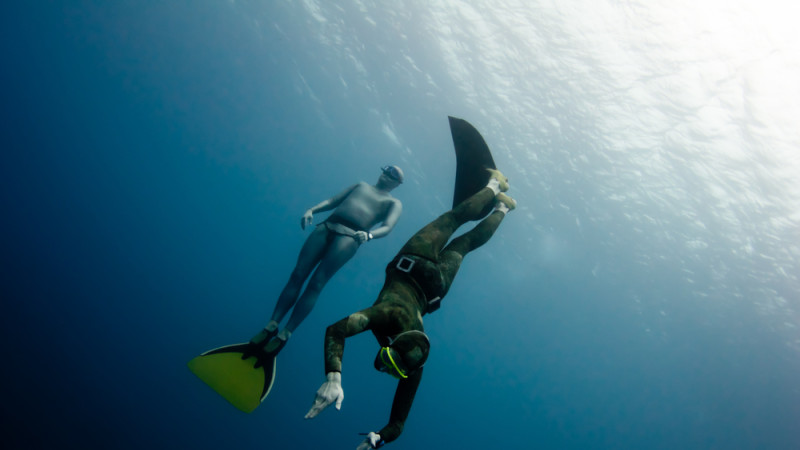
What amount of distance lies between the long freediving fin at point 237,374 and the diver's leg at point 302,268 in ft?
2.07

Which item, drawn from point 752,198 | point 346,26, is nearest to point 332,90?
point 346,26

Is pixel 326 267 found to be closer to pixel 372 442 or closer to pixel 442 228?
pixel 442 228

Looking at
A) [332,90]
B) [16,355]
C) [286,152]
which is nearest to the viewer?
[16,355]

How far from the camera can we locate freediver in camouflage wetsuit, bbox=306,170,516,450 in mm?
2445

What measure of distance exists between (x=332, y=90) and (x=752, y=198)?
2567 cm

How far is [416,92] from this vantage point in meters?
21.6

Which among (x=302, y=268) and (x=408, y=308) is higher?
(x=408, y=308)

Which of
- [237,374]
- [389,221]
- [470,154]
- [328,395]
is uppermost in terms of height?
[328,395]

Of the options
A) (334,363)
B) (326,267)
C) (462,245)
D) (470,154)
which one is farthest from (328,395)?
(470,154)

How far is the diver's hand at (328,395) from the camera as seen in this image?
213 cm

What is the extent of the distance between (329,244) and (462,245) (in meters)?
2.40

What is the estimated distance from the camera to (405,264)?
3.50 metres

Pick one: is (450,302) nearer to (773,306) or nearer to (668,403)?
(668,403)

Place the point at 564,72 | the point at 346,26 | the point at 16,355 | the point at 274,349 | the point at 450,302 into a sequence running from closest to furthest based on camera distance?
A: the point at 274,349
the point at 16,355
the point at 564,72
the point at 346,26
the point at 450,302
